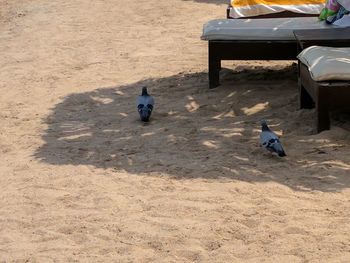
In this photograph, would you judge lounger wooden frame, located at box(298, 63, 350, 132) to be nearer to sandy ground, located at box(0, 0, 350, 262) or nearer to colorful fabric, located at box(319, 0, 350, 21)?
sandy ground, located at box(0, 0, 350, 262)

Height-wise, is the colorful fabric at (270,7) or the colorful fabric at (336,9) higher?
the colorful fabric at (336,9)

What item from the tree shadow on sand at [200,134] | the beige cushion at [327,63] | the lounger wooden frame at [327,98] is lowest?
the tree shadow on sand at [200,134]

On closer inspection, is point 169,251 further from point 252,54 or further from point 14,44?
point 14,44

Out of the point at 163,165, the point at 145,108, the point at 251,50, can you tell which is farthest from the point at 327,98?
the point at 251,50

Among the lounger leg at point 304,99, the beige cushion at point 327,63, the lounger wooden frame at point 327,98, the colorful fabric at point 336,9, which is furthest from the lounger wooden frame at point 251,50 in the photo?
the lounger wooden frame at point 327,98

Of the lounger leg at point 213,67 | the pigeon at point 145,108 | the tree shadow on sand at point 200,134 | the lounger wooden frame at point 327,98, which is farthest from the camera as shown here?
the lounger leg at point 213,67

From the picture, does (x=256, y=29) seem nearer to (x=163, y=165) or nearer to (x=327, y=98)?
(x=327, y=98)

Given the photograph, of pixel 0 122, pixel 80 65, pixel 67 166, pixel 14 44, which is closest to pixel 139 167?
pixel 67 166

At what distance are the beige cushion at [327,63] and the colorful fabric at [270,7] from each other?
2413 mm

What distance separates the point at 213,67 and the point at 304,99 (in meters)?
1.44

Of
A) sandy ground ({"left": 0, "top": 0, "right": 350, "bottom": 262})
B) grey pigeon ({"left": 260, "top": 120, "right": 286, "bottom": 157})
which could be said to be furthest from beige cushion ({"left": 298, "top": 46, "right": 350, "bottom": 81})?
grey pigeon ({"left": 260, "top": 120, "right": 286, "bottom": 157})

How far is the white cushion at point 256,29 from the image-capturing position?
7.69 meters

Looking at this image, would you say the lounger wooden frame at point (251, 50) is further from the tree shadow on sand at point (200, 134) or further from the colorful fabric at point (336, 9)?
the colorful fabric at point (336, 9)

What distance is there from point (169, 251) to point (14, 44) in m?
7.53
